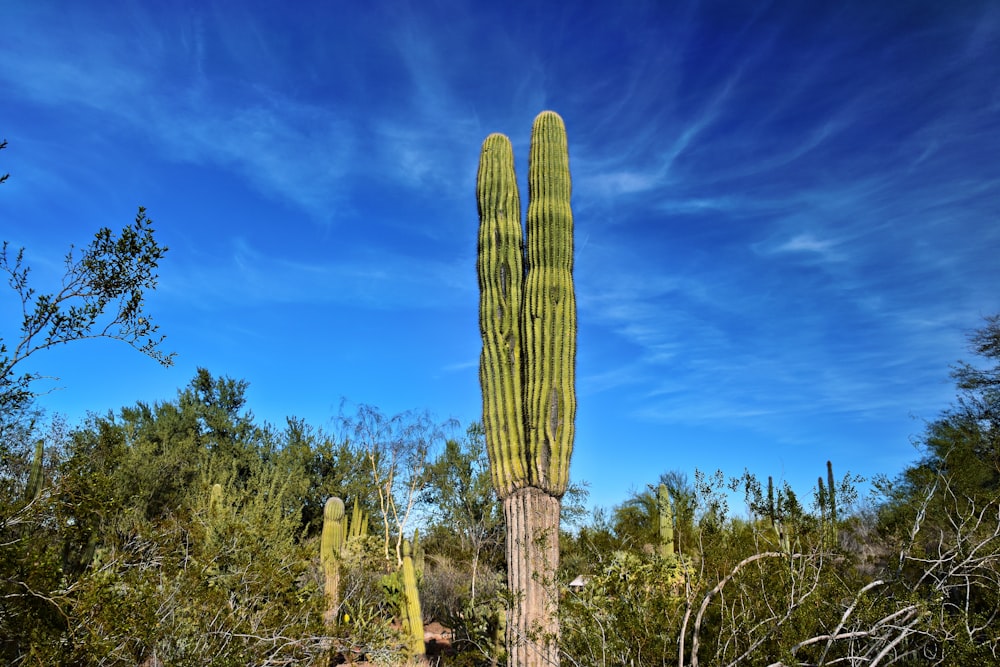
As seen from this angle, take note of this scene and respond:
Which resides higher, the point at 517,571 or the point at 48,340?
the point at 48,340

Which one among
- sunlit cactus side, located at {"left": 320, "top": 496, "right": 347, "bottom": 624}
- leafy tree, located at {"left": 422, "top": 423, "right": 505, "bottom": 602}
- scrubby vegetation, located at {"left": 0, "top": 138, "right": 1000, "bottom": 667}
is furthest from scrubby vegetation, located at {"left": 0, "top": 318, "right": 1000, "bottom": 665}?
leafy tree, located at {"left": 422, "top": 423, "right": 505, "bottom": 602}

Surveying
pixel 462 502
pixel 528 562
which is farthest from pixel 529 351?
pixel 462 502

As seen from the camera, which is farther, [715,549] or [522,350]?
[522,350]

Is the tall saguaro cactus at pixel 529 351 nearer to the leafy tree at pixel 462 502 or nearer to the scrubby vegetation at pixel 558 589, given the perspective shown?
the scrubby vegetation at pixel 558 589

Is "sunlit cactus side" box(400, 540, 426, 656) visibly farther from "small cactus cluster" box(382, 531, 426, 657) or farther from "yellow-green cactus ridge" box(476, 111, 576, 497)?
"yellow-green cactus ridge" box(476, 111, 576, 497)

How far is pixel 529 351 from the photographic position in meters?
7.00

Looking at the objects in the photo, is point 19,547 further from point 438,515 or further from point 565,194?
point 438,515

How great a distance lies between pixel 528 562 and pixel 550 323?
2.31 metres

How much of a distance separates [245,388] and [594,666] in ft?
55.3

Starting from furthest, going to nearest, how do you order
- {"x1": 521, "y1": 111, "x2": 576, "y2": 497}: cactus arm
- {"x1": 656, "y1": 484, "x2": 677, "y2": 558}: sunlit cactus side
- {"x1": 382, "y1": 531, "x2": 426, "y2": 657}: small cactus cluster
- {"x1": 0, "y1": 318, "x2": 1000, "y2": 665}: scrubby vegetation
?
{"x1": 382, "y1": 531, "x2": 426, "y2": 657}: small cactus cluster
{"x1": 656, "y1": 484, "x2": 677, "y2": 558}: sunlit cactus side
{"x1": 521, "y1": 111, "x2": 576, "y2": 497}: cactus arm
{"x1": 0, "y1": 318, "x2": 1000, "y2": 665}: scrubby vegetation

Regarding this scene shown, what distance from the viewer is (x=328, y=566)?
33.1ft

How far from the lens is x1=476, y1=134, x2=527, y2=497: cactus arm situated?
688 centimetres

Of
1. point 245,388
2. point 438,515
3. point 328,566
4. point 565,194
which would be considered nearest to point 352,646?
→ point 328,566

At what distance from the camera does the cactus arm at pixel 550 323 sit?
22.2ft
